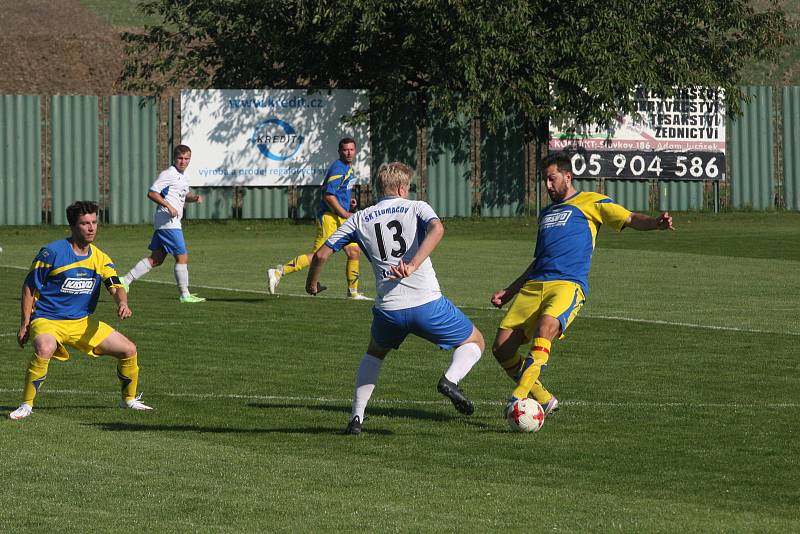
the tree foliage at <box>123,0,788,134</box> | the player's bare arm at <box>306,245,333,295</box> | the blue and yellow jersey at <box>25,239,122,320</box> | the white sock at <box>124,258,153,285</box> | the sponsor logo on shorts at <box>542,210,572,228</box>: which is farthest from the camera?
the tree foliage at <box>123,0,788,134</box>

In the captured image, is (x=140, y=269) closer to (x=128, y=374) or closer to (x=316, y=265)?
(x=128, y=374)

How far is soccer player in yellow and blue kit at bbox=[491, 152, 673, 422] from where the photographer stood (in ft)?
35.8

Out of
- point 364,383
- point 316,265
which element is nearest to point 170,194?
point 316,265

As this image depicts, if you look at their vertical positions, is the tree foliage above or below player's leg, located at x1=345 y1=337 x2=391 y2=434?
above

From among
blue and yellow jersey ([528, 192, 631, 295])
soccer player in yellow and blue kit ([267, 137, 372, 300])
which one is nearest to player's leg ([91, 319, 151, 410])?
blue and yellow jersey ([528, 192, 631, 295])

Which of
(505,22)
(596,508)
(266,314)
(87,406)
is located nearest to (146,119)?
(505,22)

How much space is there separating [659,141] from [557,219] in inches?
1193

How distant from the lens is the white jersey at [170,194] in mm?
20516

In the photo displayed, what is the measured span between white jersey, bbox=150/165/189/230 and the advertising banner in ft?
67.4

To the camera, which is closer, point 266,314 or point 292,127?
point 266,314

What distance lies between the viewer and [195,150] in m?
38.0

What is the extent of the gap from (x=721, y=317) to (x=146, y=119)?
23138 millimetres

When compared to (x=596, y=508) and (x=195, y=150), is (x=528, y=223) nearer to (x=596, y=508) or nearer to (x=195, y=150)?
(x=195, y=150)

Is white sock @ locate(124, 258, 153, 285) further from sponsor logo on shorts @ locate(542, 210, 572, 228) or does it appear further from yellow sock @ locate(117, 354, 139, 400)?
sponsor logo on shorts @ locate(542, 210, 572, 228)
